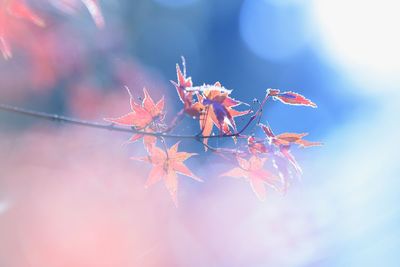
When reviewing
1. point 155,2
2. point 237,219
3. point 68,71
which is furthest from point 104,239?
point 155,2

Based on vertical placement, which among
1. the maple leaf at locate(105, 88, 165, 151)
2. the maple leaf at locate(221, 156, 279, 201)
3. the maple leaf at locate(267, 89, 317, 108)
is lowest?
the maple leaf at locate(221, 156, 279, 201)

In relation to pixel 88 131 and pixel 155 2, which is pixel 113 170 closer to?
pixel 88 131

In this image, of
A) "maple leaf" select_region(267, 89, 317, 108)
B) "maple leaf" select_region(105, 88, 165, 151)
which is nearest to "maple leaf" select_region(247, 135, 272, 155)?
"maple leaf" select_region(267, 89, 317, 108)

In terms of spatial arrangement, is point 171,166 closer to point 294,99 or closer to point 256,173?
point 256,173

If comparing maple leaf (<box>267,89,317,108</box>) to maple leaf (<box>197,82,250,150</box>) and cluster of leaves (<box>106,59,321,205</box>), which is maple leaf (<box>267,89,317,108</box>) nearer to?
cluster of leaves (<box>106,59,321,205</box>)

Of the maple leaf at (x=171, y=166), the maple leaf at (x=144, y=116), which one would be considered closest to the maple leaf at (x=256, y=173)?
the maple leaf at (x=171, y=166)

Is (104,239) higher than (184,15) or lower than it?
lower

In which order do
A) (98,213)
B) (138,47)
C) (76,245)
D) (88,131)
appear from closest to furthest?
(76,245), (98,213), (88,131), (138,47)

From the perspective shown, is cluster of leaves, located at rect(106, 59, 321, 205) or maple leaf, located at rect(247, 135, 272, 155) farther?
maple leaf, located at rect(247, 135, 272, 155)

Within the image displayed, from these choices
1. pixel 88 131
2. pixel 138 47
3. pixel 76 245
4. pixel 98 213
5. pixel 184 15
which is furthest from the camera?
pixel 184 15
